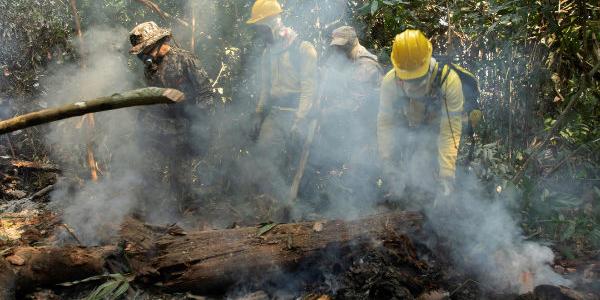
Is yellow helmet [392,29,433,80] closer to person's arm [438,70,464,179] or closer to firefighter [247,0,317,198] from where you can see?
person's arm [438,70,464,179]

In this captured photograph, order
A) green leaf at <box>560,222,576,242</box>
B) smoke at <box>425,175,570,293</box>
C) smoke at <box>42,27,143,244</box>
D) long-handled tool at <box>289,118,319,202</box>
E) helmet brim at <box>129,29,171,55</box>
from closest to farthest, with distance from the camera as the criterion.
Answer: smoke at <box>425,175,570,293</box> < green leaf at <box>560,222,576,242</box> < helmet brim at <box>129,29,171,55</box> < smoke at <box>42,27,143,244</box> < long-handled tool at <box>289,118,319,202</box>

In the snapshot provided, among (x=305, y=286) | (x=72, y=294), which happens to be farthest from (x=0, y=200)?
(x=305, y=286)

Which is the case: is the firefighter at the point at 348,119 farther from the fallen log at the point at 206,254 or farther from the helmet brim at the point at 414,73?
the fallen log at the point at 206,254

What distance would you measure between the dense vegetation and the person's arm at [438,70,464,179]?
100 centimetres

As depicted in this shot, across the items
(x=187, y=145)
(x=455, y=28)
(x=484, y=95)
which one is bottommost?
(x=187, y=145)

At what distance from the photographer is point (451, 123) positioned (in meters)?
4.05

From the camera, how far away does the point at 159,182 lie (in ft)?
19.9

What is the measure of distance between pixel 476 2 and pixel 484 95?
1.28m

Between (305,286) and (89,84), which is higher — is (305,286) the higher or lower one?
the lower one

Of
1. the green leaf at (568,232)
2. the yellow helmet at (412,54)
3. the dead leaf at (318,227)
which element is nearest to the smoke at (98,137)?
the dead leaf at (318,227)

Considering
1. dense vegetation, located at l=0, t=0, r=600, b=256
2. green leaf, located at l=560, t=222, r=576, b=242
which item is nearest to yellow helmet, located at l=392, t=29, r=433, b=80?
dense vegetation, located at l=0, t=0, r=600, b=256

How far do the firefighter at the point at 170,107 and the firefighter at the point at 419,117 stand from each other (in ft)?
8.78

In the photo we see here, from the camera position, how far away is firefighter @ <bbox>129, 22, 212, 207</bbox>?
17.8ft

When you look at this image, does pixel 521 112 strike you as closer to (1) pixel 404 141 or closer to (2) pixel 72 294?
(1) pixel 404 141
